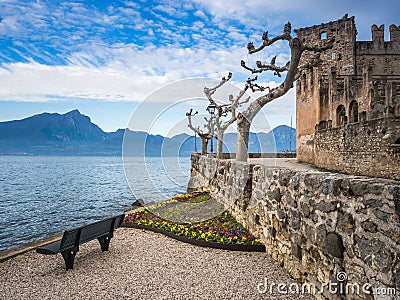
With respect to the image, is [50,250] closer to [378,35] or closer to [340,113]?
[340,113]

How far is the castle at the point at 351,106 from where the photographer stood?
15.9 meters

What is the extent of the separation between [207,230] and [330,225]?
205 inches

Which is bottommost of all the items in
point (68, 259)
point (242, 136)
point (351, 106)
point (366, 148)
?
point (68, 259)

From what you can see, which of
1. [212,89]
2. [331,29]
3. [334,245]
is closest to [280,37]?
[334,245]

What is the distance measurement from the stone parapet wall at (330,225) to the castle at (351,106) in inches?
384

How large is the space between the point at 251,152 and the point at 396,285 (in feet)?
114

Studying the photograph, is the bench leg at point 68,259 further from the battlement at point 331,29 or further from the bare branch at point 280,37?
the battlement at point 331,29

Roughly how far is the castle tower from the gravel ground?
2105cm

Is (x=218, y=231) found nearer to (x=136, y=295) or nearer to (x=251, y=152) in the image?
(x=136, y=295)

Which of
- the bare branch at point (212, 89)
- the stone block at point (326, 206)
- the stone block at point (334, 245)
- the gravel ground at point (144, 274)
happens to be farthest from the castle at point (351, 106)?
the stone block at point (334, 245)

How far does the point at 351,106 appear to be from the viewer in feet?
75.1

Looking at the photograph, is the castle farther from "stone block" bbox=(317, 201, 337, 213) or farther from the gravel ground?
"stone block" bbox=(317, 201, 337, 213)

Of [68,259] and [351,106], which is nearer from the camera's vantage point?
[68,259]

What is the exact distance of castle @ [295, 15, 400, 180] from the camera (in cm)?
1588
